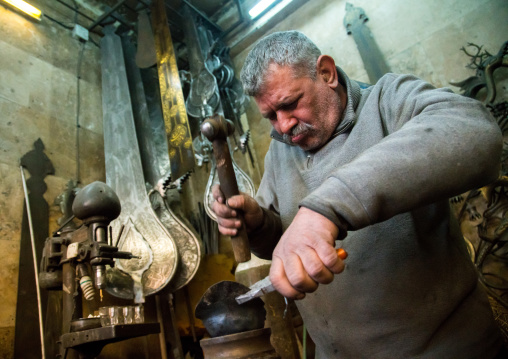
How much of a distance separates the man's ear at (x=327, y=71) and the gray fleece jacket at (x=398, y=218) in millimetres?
75

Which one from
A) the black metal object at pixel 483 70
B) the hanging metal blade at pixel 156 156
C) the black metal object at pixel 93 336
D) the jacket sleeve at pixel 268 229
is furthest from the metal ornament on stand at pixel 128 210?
the black metal object at pixel 483 70

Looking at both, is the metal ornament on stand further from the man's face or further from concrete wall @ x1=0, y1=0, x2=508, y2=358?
the man's face

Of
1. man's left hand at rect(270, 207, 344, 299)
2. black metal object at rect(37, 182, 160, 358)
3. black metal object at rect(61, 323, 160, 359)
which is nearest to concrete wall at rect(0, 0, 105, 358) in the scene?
black metal object at rect(37, 182, 160, 358)

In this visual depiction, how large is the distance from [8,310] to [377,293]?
255 cm

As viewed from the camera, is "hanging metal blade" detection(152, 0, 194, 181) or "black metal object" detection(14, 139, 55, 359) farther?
"hanging metal blade" detection(152, 0, 194, 181)

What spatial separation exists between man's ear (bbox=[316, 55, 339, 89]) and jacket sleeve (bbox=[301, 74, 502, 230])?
56 centimetres

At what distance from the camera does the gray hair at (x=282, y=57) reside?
122cm

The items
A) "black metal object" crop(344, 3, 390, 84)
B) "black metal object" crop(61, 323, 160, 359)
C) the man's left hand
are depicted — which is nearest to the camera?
the man's left hand

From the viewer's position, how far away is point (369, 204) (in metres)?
0.66

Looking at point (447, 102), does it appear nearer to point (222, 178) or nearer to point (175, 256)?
point (222, 178)

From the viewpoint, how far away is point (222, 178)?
107 centimetres

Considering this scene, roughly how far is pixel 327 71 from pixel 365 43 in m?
2.43

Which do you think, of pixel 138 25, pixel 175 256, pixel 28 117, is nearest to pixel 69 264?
pixel 175 256

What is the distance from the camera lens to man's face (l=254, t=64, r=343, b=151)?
4.00 ft
